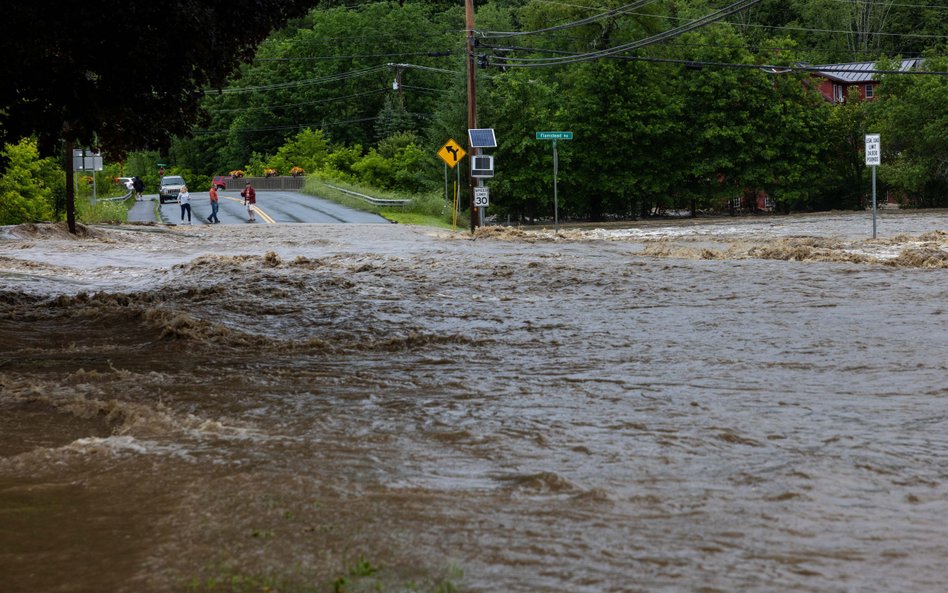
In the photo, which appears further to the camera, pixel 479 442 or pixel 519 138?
pixel 519 138

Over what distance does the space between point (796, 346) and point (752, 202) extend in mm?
Answer: 60424

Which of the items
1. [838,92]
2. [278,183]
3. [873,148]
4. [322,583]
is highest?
[838,92]

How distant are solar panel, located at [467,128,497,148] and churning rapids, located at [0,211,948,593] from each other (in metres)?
20.4

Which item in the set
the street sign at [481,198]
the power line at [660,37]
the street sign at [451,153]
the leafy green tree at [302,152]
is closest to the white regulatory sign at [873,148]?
the power line at [660,37]

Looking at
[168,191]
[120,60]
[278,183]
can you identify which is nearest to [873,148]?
[120,60]

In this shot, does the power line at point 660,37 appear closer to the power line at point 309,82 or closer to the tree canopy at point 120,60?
the tree canopy at point 120,60

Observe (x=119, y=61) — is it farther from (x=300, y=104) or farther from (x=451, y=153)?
(x=300, y=104)

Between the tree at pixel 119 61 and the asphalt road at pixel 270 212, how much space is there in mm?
32549

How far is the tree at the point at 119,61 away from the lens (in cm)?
1294

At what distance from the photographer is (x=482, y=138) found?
3797cm

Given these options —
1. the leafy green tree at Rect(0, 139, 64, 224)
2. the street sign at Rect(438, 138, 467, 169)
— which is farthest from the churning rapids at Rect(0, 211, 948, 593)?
the leafy green tree at Rect(0, 139, 64, 224)

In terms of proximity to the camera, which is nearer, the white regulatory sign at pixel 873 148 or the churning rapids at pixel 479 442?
the churning rapids at pixel 479 442

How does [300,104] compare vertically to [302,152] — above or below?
above

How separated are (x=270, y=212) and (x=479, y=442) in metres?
49.3
